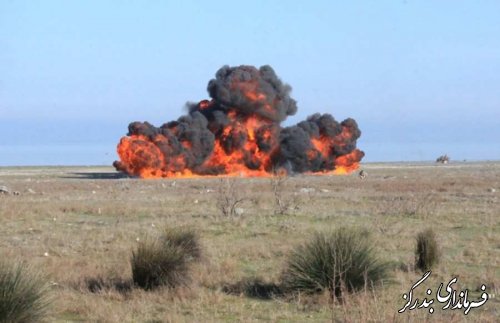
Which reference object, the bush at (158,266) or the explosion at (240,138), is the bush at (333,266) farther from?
the explosion at (240,138)

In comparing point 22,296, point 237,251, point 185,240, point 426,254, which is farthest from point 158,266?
point 426,254

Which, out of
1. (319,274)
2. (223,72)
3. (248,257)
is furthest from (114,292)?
(223,72)

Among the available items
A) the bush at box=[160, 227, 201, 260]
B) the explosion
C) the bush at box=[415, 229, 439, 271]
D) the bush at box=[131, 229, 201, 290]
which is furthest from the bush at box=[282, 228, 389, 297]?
the explosion

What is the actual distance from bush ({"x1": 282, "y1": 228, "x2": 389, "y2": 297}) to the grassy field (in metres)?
0.30

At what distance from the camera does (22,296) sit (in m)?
10.4

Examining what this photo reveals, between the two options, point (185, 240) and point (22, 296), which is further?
point (185, 240)

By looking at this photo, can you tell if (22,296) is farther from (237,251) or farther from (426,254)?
(426,254)

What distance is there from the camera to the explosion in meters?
77.1

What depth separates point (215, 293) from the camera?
12.7 m

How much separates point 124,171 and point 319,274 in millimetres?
69585

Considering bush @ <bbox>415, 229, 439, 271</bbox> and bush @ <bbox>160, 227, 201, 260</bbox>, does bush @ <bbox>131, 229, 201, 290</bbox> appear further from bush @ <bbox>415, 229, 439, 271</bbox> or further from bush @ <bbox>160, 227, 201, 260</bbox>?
bush @ <bbox>415, 229, 439, 271</bbox>

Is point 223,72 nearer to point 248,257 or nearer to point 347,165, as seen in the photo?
point 347,165

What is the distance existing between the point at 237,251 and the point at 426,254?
4.79 metres

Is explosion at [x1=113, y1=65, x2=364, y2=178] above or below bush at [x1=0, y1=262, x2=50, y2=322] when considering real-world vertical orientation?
above
